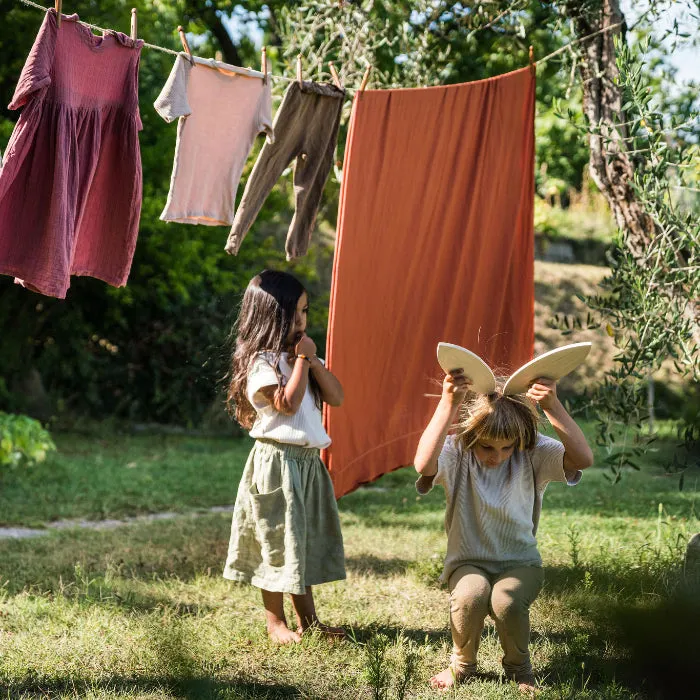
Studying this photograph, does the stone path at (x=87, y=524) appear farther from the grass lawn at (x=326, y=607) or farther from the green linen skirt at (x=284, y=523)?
the green linen skirt at (x=284, y=523)

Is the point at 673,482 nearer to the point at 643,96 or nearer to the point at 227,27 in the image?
the point at 643,96

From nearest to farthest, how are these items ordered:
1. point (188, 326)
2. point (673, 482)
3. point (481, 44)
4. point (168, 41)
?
1. point (481, 44)
2. point (673, 482)
3. point (188, 326)
4. point (168, 41)

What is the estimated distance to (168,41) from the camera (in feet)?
40.8

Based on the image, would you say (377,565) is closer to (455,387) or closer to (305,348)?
(305,348)

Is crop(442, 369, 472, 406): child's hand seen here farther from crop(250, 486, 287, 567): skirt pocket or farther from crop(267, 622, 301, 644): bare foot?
crop(267, 622, 301, 644): bare foot

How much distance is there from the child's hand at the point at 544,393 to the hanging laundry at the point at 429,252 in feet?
2.82

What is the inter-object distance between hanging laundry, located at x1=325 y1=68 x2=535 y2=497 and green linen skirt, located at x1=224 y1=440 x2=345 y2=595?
0.24 metres

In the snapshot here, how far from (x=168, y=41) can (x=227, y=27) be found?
2.40 m

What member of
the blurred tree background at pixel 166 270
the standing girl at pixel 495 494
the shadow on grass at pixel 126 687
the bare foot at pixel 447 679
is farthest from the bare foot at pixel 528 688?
the blurred tree background at pixel 166 270

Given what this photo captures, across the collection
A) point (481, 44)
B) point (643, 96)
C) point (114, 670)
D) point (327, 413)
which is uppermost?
point (481, 44)

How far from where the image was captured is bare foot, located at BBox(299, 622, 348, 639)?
11.3ft

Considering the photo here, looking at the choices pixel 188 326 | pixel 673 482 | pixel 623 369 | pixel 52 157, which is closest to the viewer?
pixel 52 157

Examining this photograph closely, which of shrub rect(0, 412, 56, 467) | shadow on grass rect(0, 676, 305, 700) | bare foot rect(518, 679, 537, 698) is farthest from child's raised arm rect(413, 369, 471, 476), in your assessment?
shrub rect(0, 412, 56, 467)

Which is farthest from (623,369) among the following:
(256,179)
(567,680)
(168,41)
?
(168,41)
